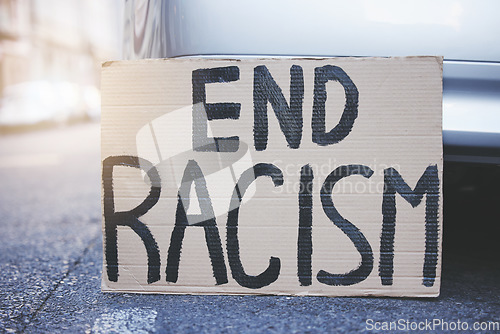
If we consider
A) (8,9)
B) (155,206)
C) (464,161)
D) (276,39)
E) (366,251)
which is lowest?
(366,251)

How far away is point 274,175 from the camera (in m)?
1.27

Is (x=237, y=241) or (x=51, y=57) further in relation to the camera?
(x=51, y=57)

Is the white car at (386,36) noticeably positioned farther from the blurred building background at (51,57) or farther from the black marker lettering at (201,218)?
the blurred building background at (51,57)

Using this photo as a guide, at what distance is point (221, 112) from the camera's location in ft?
4.19

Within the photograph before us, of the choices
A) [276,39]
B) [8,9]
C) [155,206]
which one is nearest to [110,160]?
[155,206]

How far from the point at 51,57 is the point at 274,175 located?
21431 mm

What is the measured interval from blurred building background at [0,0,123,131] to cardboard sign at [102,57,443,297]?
8576 millimetres

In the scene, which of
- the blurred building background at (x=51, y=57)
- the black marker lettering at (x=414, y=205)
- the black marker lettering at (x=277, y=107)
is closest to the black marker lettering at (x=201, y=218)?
the black marker lettering at (x=277, y=107)

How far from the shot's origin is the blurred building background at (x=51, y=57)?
10602 mm

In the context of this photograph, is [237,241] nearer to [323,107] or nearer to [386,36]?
[323,107]

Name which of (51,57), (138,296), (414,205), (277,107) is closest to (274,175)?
(277,107)

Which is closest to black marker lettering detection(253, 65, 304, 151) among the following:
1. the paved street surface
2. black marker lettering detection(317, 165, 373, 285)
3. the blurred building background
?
black marker lettering detection(317, 165, 373, 285)

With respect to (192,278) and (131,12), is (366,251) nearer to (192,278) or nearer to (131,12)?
(192,278)

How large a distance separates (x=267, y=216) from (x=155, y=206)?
30 centimetres
